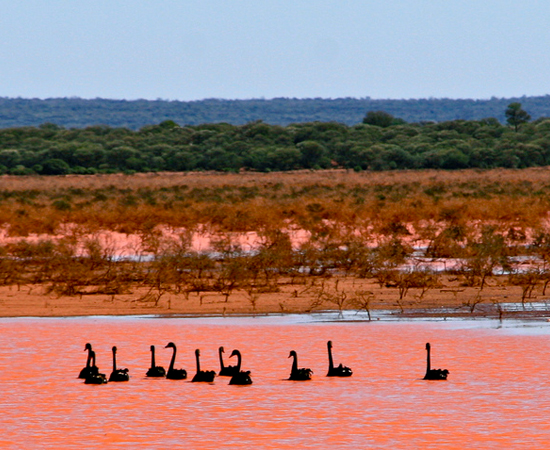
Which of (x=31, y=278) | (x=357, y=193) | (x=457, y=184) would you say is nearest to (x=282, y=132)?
(x=457, y=184)

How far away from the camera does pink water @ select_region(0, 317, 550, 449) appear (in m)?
10.2

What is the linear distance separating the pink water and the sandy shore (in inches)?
53.8

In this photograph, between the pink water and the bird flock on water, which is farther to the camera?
the bird flock on water

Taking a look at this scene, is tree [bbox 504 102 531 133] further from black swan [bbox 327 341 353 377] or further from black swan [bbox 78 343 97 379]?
black swan [bbox 78 343 97 379]

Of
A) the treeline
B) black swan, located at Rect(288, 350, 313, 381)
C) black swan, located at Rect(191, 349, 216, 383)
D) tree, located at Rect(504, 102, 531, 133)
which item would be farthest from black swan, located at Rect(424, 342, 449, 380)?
tree, located at Rect(504, 102, 531, 133)

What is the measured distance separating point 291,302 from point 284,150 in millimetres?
61852

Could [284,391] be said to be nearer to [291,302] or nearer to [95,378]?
[95,378]

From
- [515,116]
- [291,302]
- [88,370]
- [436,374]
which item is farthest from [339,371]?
[515,116]

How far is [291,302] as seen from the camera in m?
19.8

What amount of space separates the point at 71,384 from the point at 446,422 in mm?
4564

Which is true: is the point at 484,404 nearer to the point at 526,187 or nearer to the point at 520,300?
the point at 520,300

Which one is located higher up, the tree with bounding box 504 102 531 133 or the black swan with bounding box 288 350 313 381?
the tree with bounding box 504 102 531 133

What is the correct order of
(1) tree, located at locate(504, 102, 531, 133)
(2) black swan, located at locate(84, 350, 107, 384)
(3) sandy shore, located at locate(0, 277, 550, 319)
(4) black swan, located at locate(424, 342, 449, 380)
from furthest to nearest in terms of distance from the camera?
(1) tree, located at locate(504, 102, 531, 133) → (3) sandy shore, located at locate(0, 277, 550, 319) → (4) black swan, located at locate(424, 342, 449, 380) → (2) black swan, located at locate(84, 350, 107, 384)

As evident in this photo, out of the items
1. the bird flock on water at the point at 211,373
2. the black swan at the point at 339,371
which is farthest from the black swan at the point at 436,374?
the black swan at the point at 339,371
